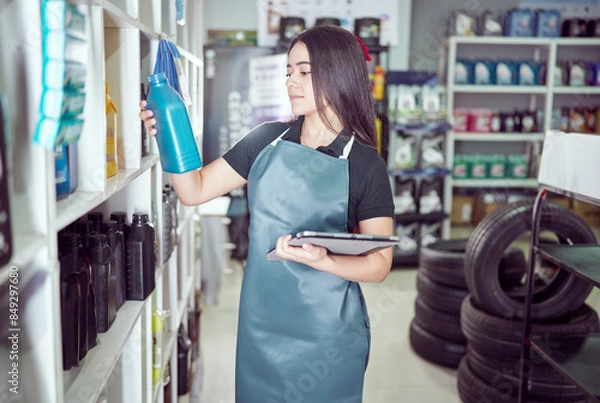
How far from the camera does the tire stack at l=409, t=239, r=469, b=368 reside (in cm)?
370

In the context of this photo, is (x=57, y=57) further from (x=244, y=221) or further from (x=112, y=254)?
(x=244, y=221)

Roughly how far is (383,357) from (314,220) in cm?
230

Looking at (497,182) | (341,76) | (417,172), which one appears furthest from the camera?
(497,182)

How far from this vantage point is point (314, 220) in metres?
1.77

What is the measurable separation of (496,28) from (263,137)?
548cm

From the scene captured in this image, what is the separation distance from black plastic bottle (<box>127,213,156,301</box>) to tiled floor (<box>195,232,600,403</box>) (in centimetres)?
154

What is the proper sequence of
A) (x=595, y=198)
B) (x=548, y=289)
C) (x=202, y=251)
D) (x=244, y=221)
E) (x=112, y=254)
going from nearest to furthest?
(x=112, y=254) < (x=595, y=198) < (x=548, y=289) < (x=202, y=251) < (x=244, y=221)

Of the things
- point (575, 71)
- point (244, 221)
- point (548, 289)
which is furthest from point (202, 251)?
point (575, 71)

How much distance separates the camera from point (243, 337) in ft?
6.18

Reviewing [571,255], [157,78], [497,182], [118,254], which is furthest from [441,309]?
[497,182]

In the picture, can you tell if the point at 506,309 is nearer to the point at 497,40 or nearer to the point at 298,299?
the point at 298,299

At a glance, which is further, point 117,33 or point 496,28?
point 496,28

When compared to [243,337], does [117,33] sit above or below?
above

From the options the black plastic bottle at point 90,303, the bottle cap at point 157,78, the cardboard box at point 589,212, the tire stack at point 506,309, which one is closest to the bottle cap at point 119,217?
the black plastic bottle at point 90,303
